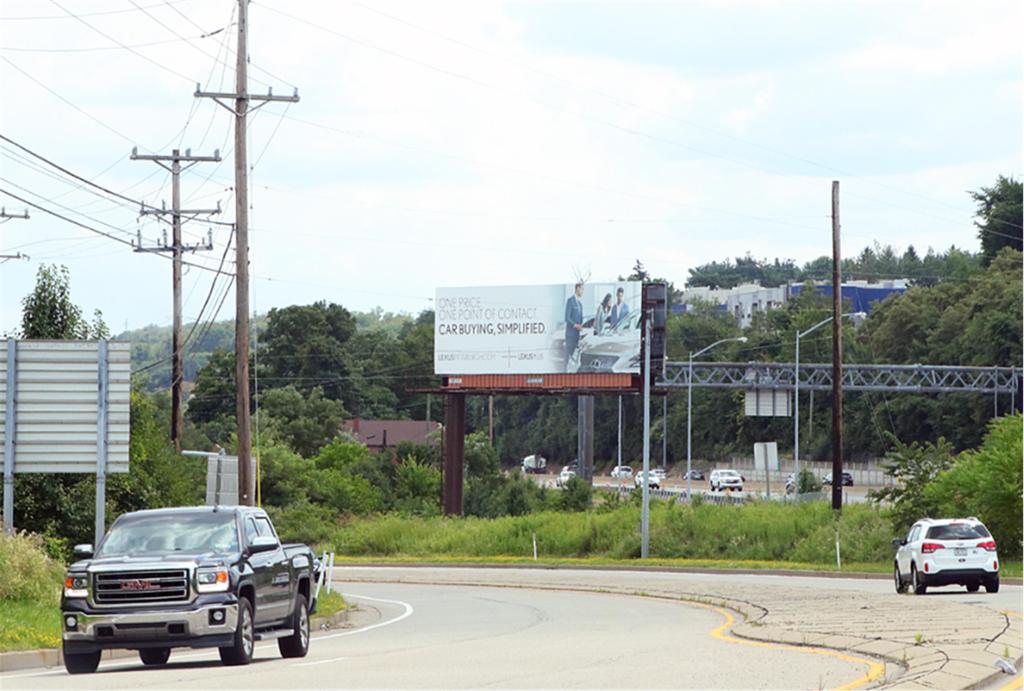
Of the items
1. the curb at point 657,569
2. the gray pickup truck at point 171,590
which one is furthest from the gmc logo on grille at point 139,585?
the curb at point 657,569

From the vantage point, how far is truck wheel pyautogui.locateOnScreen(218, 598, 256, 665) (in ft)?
60.2

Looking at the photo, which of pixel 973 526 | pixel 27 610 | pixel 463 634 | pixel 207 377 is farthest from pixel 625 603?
pixel 207 377

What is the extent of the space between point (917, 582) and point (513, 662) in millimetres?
17802

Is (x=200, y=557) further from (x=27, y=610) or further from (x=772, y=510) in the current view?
(x=772, y=510)

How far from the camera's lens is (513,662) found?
1762 cm

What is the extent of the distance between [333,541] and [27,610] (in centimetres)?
4652

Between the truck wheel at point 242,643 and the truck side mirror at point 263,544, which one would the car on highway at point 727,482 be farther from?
the truck wheel at point 242,643

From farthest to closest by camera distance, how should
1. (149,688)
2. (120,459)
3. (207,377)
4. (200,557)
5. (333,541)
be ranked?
(207,377) → (333,541) → (120,459) → (200,557) → (149,688)

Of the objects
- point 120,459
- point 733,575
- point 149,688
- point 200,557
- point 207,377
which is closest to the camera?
point 149,688

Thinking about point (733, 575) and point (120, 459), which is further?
point (733, 575)

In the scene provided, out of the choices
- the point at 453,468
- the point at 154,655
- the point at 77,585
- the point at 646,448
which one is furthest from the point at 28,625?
the point at 453,468

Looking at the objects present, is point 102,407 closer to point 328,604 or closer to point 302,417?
point 328,604

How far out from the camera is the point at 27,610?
23.9 meters

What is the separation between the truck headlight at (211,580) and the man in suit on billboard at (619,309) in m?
63.7
